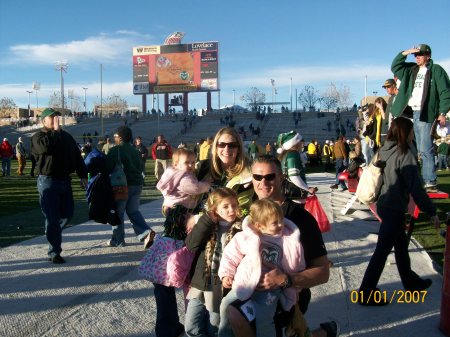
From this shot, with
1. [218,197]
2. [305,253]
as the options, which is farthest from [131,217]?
[305,253]

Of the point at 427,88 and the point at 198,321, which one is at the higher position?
the point at 427,88

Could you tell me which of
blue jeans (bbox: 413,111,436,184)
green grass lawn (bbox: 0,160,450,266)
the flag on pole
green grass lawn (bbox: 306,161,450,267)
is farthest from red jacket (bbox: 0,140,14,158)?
the flag on pole

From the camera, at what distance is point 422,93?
586 centimetres

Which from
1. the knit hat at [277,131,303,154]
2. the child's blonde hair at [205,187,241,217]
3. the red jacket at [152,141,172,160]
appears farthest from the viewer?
the red jacket at [152,141,172,160]

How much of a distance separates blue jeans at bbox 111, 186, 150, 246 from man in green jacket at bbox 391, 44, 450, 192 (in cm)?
366

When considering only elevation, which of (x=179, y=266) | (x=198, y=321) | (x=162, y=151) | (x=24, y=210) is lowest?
(x=24, y=210)

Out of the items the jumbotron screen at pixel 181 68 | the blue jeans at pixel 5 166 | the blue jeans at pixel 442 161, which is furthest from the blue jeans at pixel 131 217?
the jumbotron screen at pixel 181 68

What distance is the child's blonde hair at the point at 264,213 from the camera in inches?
108

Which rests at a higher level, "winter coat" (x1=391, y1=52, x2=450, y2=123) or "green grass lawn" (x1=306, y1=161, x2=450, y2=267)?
"winter coat" (x1=391, y1=52, x2=450, y2=123)

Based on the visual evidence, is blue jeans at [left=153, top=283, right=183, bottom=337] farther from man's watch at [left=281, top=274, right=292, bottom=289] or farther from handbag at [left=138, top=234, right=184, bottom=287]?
man's watch at [left=281, top=274, right=292, bottom=289]

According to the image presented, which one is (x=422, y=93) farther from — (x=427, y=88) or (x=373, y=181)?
(x=373, y=181)

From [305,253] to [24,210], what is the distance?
9392 millimetres

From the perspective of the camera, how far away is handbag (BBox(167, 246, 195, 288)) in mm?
3355

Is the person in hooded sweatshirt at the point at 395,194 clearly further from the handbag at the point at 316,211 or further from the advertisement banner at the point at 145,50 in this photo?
the advertisement banner at the point at 145,50
